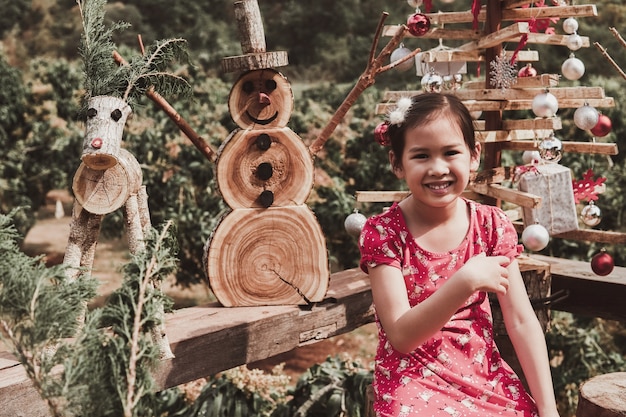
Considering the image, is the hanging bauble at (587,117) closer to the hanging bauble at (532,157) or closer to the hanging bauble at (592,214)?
the hanging bauble at (532,157)

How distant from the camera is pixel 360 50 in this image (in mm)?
9945

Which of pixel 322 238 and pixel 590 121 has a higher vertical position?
pixel 590 121

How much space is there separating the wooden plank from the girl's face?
134 cm

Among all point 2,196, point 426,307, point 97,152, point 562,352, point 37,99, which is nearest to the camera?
point 426,307

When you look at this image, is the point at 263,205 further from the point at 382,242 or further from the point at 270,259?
the point at 382,242

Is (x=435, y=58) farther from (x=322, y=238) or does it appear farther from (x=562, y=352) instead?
(x=562, y=352)

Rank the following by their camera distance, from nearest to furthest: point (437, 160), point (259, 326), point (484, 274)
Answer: point (484, 274)
point (437, 160)
point (259, 326)

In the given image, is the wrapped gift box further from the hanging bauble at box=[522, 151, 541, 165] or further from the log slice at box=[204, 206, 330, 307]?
the log slice at box=[204, 206, 330, 307]

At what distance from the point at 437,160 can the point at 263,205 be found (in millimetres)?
818

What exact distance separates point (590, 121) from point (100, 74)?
5.18ft

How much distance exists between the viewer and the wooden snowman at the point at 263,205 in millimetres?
2402

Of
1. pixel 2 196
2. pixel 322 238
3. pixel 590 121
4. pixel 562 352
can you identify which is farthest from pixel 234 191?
pixel 2 196

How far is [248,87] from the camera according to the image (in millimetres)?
2391

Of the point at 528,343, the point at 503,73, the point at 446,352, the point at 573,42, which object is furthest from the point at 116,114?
the point at 573,42
